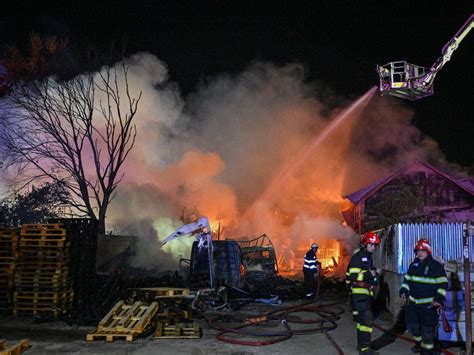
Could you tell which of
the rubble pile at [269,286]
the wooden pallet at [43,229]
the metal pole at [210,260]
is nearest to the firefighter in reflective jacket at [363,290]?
the metal pole at [210,260]

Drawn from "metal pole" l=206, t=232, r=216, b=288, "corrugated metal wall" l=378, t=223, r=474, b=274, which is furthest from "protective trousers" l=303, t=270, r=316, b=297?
"corrugated metal wall" l=378, t=223, r=474, b=274

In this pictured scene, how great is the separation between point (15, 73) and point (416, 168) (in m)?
21.8

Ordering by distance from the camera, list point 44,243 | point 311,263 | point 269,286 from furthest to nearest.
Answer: point 269,286, point 311,263, point 44,243

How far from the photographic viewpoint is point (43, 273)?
1088 cm

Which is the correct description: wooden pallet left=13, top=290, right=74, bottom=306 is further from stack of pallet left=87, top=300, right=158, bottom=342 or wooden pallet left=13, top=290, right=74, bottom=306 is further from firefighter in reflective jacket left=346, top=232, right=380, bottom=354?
firefighter in reflective jacket left=346, top=232, right=380, bottom=354

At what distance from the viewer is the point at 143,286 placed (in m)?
12.9

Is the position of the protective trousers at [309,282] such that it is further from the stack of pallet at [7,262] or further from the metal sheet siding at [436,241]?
the stack of pallet at [7,262]

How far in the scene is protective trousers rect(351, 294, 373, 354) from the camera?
270 inches

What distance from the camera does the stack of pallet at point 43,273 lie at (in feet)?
35.1

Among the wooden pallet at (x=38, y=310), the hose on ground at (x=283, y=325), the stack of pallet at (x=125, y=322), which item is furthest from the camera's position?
the wooden pallet at (x=38, y=310)

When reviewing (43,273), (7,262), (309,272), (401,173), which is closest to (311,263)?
(309,272)

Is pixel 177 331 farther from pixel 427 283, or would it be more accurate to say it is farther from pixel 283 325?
pixel 427 283

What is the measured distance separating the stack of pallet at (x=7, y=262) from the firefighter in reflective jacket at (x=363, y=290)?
8427mm

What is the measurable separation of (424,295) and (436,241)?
109 inches
